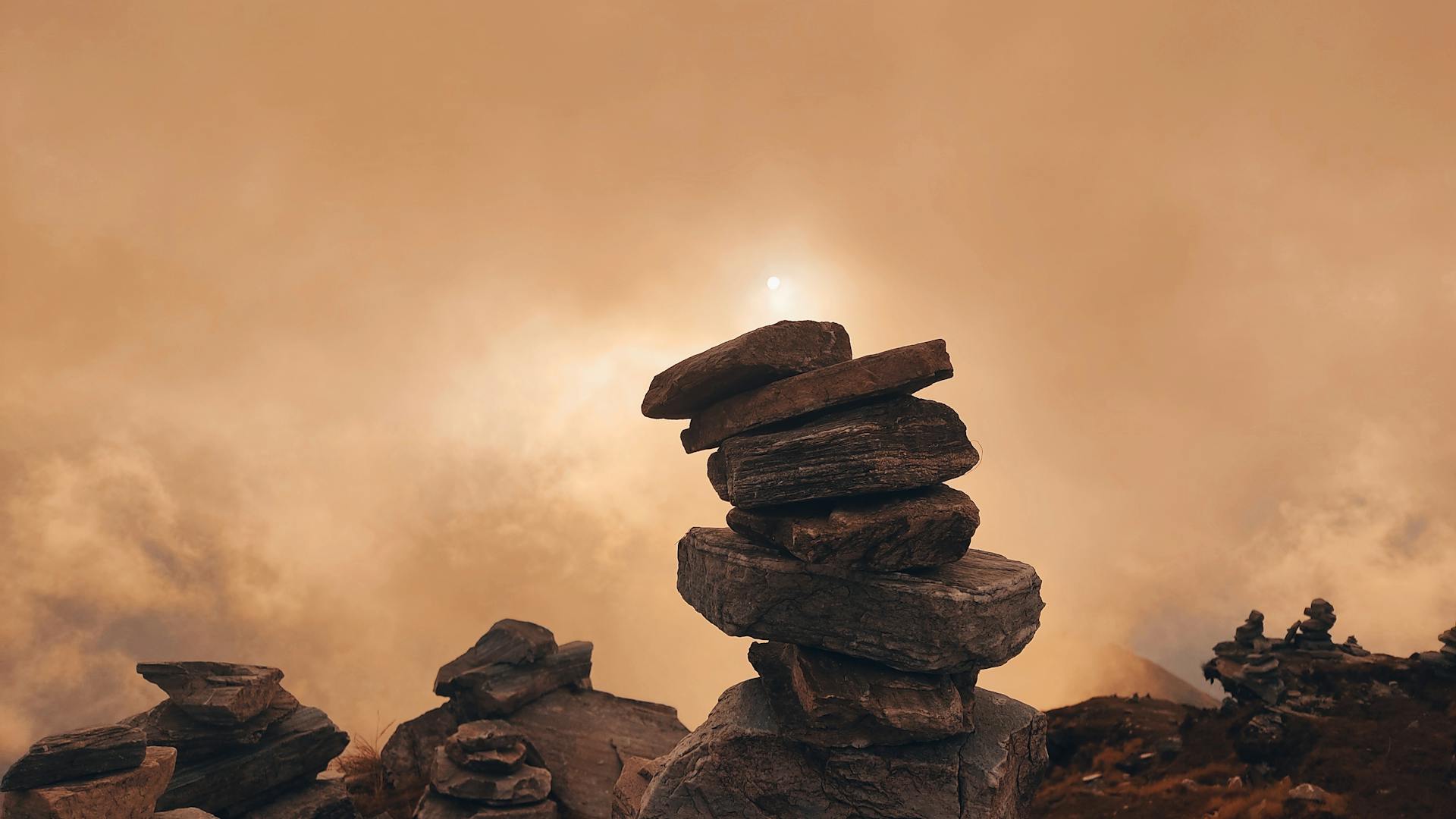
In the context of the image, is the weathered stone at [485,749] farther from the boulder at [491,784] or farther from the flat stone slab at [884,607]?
the flat stone slab at [884,607]

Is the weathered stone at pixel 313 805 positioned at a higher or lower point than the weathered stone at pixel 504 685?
lower

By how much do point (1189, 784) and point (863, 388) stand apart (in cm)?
2405

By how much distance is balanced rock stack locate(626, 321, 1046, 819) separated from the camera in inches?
371

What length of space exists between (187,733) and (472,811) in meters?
6.86

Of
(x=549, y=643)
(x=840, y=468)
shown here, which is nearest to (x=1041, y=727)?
(x=840, y=468)

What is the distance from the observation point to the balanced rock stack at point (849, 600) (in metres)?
9.42

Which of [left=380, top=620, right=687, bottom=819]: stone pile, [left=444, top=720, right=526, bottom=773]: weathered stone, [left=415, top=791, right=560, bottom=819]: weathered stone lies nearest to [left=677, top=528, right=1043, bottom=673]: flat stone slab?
[left=415, top=791, right=560, bottom=819]: weathered stone

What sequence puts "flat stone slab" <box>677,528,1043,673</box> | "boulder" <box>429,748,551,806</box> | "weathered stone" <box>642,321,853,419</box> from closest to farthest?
"flat stone slab" <box>677,528,1043,673</box>, "weathered stone" <box>642,321,853,419</box>, "boulder" <box>429,748,551,806</box>

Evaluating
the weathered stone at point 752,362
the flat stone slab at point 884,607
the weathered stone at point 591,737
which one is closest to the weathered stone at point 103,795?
the weathered stone at point 591,737

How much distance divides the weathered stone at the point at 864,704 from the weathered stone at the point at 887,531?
173 centimetres

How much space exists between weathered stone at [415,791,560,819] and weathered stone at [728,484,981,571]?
40.8ft

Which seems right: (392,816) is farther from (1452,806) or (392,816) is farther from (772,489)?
(1452,806)

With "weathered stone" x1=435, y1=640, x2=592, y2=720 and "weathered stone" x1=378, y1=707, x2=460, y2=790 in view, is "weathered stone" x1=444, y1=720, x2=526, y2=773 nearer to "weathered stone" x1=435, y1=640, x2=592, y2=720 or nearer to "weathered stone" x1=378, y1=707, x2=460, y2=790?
"weathered stone" x1=435, y1=640, x2=592, y2=720

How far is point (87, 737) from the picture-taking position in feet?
40.5
